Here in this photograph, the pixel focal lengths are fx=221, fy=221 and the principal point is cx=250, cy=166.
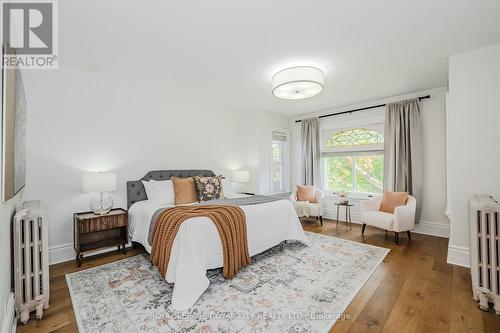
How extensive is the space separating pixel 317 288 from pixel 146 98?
3.70 meters

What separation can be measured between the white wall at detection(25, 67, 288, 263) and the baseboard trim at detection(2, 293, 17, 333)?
1265 millimetres

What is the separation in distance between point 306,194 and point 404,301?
9.54ft

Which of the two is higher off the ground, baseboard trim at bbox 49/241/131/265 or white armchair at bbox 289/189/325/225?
white armchair at bbox 289/189/325/225

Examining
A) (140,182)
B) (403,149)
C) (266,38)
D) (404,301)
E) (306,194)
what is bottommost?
(404,301)

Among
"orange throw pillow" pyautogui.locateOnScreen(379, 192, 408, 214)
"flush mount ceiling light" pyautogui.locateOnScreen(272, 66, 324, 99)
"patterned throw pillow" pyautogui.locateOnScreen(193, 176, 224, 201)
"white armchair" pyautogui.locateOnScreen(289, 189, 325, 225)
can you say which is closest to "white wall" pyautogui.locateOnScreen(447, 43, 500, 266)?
"orange throw pillow" pyautogui.locateOnScreen(379, 192, 408, 214)

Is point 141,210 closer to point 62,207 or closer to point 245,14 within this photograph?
point 62,207

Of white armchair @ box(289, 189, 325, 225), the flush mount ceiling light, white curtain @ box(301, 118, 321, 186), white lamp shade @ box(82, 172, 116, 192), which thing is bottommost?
white armchair @ box(289, 189, 325, 225)

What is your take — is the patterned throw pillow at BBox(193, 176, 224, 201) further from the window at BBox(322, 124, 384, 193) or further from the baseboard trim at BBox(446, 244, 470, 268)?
the baseboard trim at BBox(446, 244, 470, 268)

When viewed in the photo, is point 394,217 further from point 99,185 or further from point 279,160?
point 99,185

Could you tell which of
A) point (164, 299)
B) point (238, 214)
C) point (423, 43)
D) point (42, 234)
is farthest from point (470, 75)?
point (42, 234)

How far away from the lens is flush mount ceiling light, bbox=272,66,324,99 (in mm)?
2758

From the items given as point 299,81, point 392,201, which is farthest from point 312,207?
point 299,81

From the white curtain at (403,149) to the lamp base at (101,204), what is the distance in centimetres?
473

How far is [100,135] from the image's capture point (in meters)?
3.24
